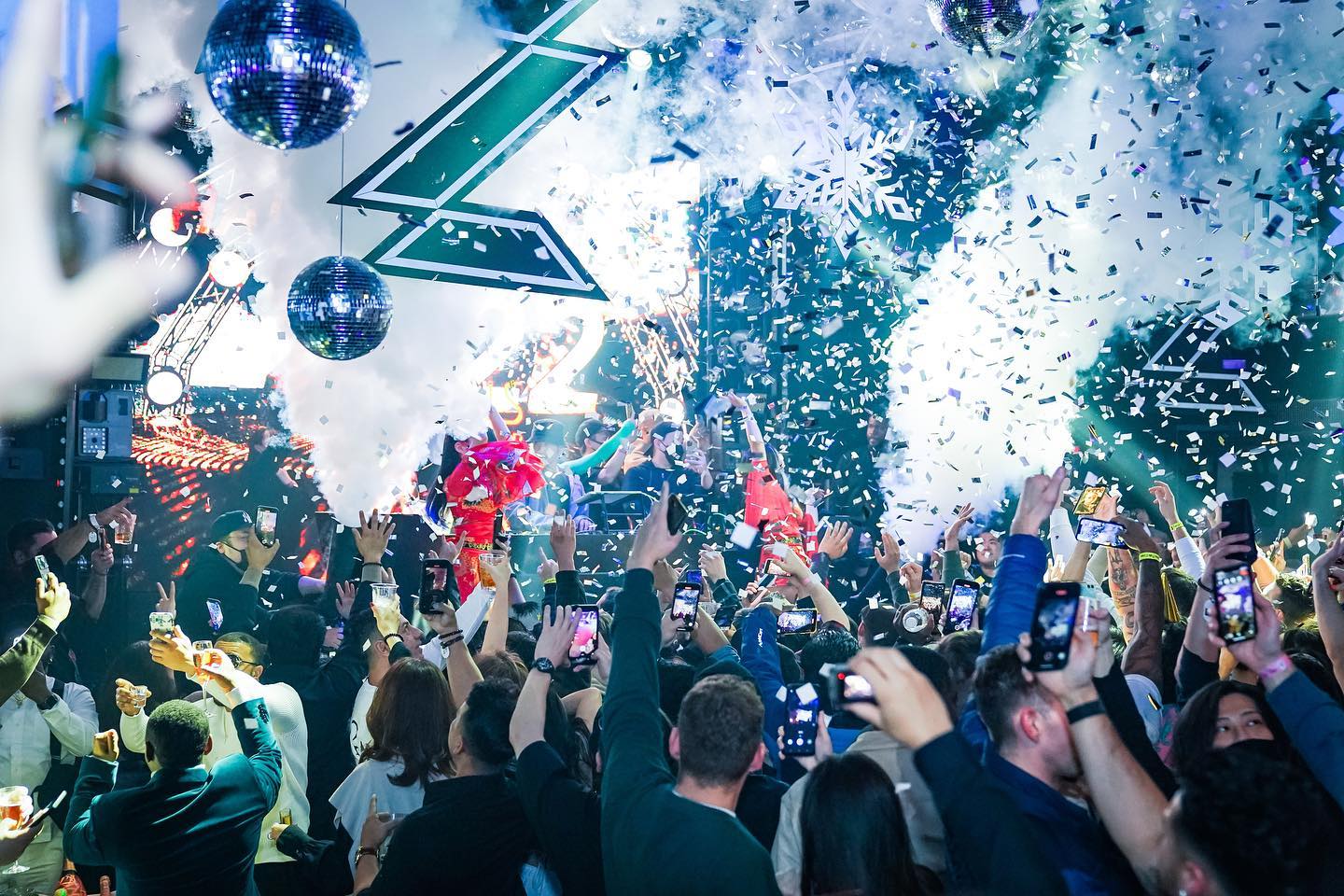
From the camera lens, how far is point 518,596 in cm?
503

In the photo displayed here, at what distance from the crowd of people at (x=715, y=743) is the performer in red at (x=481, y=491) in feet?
5.47

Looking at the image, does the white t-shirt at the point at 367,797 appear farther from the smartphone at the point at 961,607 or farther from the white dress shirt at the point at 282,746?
the smartphone at the point at 961,607

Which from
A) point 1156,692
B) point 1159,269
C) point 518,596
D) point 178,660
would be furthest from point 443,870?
point 1159,269

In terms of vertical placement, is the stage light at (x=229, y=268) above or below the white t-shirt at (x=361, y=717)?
above

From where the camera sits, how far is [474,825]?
241 centimetres

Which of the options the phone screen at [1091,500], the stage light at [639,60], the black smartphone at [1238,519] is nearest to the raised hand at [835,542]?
the phone screen at [1091,500]

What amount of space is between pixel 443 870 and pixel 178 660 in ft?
3.41

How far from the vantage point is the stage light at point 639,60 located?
9.31 meters

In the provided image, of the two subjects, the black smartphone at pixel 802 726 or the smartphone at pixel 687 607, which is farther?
the smartphone at pixel 687 607

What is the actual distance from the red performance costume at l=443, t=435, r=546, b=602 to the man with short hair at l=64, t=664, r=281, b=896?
11.4ft

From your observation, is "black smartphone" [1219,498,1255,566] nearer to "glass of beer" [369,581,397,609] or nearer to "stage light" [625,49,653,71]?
"glass of beer" [369,581,397,609]

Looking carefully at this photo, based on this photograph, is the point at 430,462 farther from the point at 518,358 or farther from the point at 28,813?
the point at 28,813

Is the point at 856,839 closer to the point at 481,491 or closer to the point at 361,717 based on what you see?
the point at 361,717

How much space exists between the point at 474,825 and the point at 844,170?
28.9 ft
